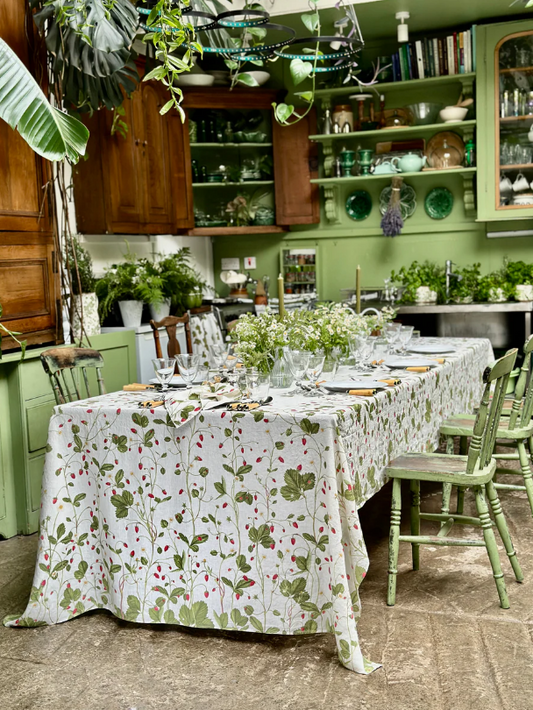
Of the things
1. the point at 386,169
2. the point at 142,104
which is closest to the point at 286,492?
the point at 142,104

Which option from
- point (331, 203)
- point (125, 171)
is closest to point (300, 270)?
point (331, 203)

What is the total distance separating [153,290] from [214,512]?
2570mm

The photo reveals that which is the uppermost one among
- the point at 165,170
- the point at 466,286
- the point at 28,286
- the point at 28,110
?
the point at 165,170

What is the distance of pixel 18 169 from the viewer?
149 inches

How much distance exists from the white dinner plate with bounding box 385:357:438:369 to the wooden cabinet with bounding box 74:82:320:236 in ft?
6.52

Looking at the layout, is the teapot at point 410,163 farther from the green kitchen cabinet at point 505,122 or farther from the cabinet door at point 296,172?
the cabinet door at point 296,172

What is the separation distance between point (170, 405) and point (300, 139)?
14.1 feet

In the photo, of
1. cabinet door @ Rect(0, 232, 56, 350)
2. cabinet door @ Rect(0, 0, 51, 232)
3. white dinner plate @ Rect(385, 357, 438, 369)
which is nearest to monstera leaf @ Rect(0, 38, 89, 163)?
cabinet door @ Rect(0, 0, 51, 232)

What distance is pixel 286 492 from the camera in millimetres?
2520

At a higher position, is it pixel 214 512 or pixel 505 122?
pixel 505 122

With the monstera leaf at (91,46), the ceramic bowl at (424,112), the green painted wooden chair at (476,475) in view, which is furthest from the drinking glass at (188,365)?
the ceramic bowl at (424,112)

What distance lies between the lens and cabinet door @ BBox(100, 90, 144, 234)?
5008mm

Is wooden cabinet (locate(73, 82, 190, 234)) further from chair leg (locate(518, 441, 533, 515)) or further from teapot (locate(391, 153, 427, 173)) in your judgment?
chair leg (locate(518, 441, 533, 515))

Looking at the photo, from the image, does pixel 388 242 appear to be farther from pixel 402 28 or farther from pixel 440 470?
pixel 440 470
